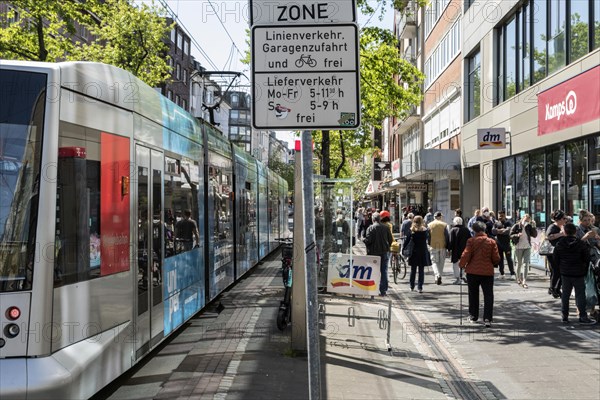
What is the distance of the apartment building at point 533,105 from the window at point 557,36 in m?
0.03

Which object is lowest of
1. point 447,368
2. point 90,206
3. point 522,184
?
point 447,368

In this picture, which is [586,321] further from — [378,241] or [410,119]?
[410,119]

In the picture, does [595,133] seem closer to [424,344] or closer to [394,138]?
[424,344]

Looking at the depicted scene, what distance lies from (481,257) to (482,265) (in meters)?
0.13

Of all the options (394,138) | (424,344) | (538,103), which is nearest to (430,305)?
(424,344)

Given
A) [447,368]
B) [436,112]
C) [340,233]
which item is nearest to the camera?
[447,368]

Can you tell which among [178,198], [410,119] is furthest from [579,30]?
[410,119]

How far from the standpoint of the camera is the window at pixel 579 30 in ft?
49.3

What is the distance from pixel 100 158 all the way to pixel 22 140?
85 centimetres

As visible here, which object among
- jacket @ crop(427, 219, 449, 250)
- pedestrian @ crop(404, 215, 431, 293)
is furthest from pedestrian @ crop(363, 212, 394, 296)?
jacket @ crop(427, 219, 449, 250)

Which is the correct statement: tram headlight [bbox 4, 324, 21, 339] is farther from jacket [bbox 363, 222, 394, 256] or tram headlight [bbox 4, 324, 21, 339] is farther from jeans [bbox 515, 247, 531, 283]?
jeans [bbox 515, 247, 531, 283]

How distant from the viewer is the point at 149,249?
6809 mm

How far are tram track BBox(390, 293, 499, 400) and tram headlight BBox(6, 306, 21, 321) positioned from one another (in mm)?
4057

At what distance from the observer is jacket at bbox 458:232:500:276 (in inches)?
405
